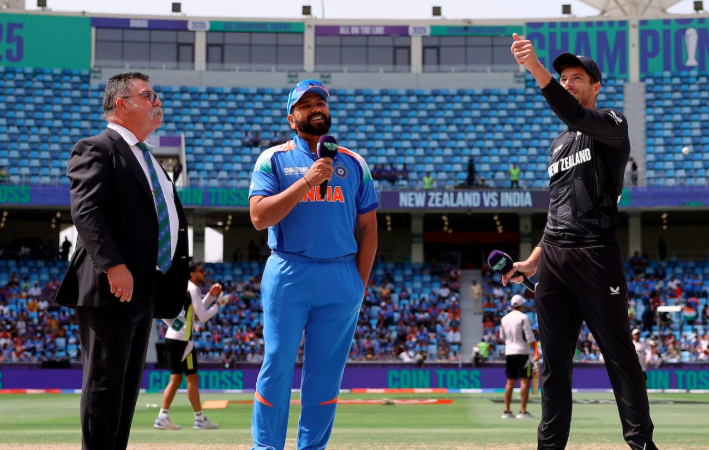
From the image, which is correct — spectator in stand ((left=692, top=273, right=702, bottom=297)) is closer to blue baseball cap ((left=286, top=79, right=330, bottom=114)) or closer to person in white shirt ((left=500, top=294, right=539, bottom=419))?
person in white shirt ((left=500, top=294, right=539, bottom=419))

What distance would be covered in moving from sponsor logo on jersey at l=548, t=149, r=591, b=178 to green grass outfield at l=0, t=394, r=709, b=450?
3093mm

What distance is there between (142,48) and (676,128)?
23.0m

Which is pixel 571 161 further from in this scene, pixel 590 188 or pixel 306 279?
pixel 306 279

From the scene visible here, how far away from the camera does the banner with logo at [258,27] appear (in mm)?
43031

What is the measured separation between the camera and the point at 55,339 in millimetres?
31734

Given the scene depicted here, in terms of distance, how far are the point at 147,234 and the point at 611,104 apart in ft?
124

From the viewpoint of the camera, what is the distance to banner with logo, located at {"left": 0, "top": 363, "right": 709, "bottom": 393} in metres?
26.6

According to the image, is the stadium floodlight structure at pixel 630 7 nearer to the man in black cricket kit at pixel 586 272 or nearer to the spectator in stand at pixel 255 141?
the spectator in stand at pixel 255 141

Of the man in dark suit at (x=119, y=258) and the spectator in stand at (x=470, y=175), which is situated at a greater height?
the spectator in stand at (x=470, y=175)

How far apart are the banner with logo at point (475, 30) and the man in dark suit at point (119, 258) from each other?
3842 centimetres

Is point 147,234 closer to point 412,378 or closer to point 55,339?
point 412,378

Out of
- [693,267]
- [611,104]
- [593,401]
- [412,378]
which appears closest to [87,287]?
[593,401]

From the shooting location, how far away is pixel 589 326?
6.18 meters

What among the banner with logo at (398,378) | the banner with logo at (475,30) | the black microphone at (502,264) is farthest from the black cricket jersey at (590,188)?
the banner with logo at (475,30)
